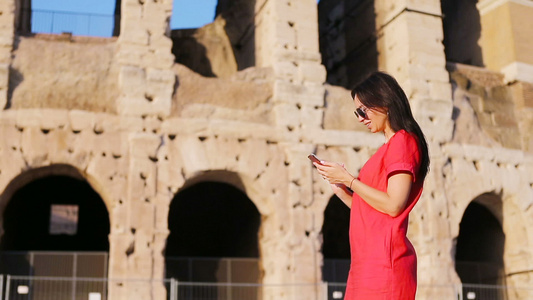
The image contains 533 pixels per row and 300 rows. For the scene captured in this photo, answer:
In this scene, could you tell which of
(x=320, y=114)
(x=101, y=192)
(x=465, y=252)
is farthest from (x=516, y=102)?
(x=101, y=192)

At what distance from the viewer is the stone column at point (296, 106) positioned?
1112 cm

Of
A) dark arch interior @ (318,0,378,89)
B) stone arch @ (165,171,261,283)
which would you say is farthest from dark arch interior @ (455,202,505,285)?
stone arch @ (165,171,261,283)

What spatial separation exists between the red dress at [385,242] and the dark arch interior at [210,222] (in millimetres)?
10247

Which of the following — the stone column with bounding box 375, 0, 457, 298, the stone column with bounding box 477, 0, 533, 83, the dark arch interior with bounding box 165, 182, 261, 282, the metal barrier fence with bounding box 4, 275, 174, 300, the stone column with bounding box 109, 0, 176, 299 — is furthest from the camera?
the stone column with bounding box 477, 0, 533, 83

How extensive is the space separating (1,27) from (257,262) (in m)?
5.36

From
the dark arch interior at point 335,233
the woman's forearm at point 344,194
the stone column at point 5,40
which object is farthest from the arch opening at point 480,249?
the woman's forearm at point 344,194

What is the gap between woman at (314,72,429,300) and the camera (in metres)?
2.36

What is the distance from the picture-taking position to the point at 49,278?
975 centimetres

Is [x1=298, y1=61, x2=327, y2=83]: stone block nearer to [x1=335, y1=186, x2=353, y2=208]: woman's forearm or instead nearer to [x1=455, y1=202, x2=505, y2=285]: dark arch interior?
[x1=455, y1=202, x2=505, y2=285]: dark arch interior

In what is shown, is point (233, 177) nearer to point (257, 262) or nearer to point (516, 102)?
point (257, 262)

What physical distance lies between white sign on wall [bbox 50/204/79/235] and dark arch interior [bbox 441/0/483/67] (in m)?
14.4

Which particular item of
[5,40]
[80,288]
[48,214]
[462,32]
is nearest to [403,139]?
[80,288]

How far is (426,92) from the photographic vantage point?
1271cm

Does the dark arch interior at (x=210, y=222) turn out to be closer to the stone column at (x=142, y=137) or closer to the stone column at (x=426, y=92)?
the stone column at (x=142, y=137)
